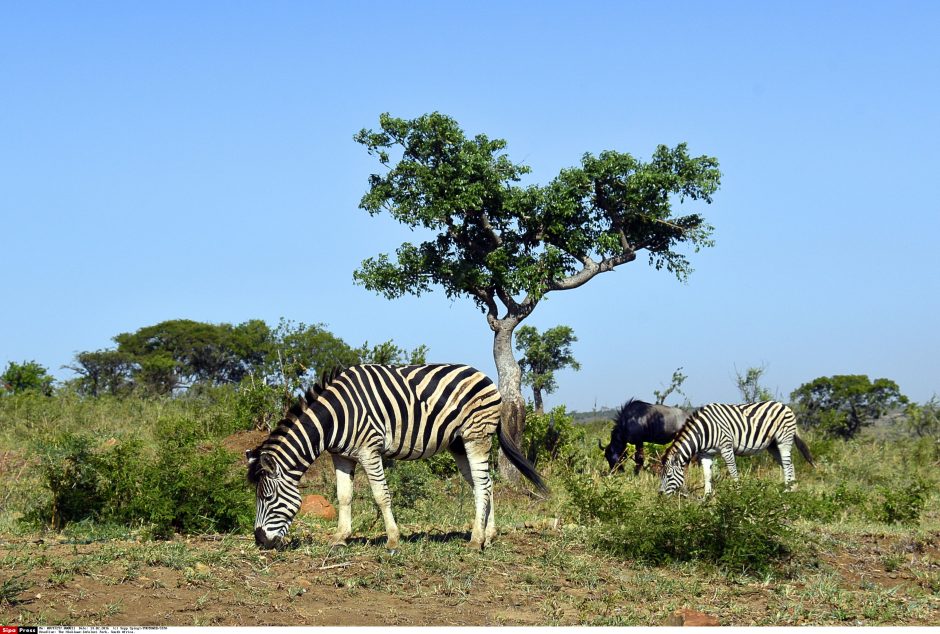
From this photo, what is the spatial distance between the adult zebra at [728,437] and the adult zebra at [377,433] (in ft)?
16.4

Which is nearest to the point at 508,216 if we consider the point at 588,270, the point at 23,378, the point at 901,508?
the point at 588,270

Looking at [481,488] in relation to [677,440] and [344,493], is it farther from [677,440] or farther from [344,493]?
[677,440]

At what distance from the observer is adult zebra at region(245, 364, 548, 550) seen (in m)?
9.70

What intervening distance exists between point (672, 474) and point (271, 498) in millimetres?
7136

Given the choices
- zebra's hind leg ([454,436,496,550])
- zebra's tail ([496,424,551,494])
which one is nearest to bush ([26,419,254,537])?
zebra's hind leg ([454,436,496,550])

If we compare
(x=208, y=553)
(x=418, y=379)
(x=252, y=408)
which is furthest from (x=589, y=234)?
(x=208, y=553)

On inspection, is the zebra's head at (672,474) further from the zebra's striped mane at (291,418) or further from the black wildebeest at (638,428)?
the zebra's striped mane at (291,418)

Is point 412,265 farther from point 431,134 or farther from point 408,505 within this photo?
point 408,505

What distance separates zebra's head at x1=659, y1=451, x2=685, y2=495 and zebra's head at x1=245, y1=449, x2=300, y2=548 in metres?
6.69

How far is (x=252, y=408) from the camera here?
60.4 feet

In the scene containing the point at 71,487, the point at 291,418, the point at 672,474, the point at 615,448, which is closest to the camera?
the point at 291,418

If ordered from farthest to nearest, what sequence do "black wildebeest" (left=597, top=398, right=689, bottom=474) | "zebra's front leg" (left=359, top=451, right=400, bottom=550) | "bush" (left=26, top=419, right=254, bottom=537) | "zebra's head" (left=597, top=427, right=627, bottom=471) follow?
"black wildebeest" (left=597, top=398, right=689, bottom=474)
"zebra's head" (left=597, top=427, right=627, bottom=471)
"bush" (left=26, top=419, right=254, bottom=537)
"zebra's front leg" (left=359, top=451, right=400, bottom=550)

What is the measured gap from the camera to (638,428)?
20078 millimetres

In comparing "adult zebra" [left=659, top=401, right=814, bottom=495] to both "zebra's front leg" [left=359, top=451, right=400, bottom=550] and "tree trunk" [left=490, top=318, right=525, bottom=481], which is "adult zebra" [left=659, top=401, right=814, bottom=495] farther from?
"zebra's front leg" [left=359, top=451, right=400, bottom=550]
